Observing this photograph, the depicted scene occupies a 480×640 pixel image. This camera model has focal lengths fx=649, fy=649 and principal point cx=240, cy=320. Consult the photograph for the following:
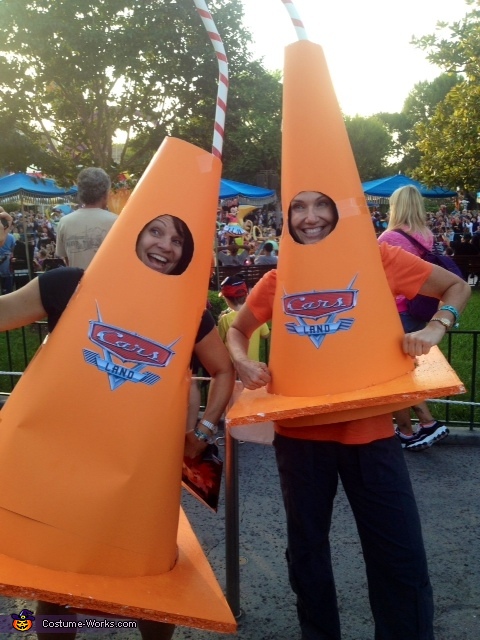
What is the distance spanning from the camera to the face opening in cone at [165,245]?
1934mm

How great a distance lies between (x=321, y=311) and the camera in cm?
206

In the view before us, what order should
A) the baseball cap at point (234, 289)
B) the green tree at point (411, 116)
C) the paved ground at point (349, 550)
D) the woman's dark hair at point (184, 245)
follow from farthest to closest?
the green tree at point (411, 116) → the baseball cap at point (234, 289) → the paved ground at point (349, 550) → the woman's dark hair at point (184, 245)

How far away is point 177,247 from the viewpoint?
196 cm

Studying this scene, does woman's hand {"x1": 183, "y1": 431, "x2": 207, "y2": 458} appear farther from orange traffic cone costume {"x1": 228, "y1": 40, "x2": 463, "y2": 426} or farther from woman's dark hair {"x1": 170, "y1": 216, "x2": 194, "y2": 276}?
woman's dark hair {"x1": 170, "y1": 216, "x2": 194, "y2": 276}

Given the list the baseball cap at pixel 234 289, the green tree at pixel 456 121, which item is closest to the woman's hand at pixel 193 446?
the baseball cap at pixel 234 289

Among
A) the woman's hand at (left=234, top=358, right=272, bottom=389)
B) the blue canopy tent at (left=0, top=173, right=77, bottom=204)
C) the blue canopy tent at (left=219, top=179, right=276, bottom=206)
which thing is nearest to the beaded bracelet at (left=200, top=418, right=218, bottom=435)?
the woman's hand at (left=234, top=358, right=272, bottom=389)

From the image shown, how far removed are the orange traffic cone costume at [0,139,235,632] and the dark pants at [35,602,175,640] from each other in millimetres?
321

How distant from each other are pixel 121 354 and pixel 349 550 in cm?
216

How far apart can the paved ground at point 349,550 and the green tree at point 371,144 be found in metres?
61.4

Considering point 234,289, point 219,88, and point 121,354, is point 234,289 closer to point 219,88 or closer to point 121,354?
point 219,88

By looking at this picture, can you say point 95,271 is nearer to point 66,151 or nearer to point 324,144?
point 324,144

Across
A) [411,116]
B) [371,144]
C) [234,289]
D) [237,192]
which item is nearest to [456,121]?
[237,192]

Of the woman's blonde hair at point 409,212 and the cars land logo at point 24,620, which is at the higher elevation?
the woman's blonde hair at point 409,212

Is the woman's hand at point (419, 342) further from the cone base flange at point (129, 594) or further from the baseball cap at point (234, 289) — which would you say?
the baseball cap at point (234, 289)
